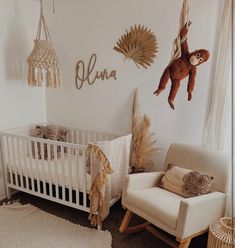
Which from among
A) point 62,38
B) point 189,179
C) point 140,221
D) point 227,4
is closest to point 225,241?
point 189,179

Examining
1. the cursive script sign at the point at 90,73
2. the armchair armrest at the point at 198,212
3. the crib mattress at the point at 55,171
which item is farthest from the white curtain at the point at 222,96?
the crib mattress at the point at 55,171

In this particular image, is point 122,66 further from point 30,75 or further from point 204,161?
point 204,161

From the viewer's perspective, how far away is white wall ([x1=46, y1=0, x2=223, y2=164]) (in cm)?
236

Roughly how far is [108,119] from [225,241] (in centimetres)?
178

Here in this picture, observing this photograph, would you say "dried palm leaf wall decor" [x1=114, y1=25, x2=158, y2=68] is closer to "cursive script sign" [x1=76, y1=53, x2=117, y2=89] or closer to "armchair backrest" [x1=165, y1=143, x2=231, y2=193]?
"cursive script sign" [x1=76, y1=53, x2=117, y2=89]

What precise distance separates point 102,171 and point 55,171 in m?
0.59

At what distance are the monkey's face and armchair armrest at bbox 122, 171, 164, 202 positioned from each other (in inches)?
42.7

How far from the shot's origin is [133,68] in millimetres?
2686

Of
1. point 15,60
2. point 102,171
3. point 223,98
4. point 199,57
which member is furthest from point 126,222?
point 15,60

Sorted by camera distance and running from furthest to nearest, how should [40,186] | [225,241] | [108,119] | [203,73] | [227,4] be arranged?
[108,119], [40,186], [203,73], [227,4], [225,241]

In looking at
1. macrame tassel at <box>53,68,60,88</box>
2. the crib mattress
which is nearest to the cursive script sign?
macrame tassel at <box>53,68,60,88</box>

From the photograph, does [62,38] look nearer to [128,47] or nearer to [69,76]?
[69,76]

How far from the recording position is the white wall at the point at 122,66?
2359mm

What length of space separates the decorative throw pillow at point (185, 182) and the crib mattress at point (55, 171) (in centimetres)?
76
